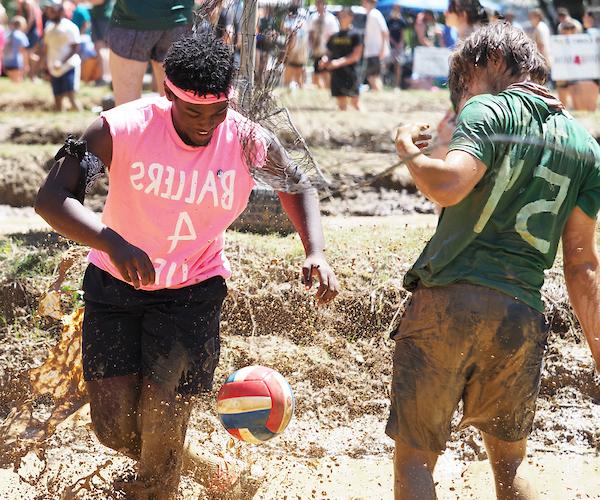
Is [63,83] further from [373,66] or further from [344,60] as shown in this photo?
[373,66]

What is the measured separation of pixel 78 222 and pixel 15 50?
16.2m

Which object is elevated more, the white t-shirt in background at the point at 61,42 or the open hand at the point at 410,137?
the open hand at the point at 410,137

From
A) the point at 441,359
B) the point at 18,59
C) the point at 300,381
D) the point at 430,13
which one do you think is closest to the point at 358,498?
the point at 300,381

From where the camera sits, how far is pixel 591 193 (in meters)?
3.72

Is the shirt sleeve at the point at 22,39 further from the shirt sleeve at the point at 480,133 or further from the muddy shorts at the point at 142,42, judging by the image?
the shirt sleeve at the point at 480,133

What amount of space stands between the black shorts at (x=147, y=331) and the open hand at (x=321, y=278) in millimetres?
414

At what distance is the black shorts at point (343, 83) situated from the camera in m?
12.8

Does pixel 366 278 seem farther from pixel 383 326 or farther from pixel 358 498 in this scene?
pixel 358 498

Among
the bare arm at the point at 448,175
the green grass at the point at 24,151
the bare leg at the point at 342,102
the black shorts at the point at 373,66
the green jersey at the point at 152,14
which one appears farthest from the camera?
the black shorts at the point at 373,66

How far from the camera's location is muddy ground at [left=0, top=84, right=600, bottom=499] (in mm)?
5523

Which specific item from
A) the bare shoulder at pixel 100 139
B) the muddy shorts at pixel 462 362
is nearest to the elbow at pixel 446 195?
the muddy shorts at pixel 462 362

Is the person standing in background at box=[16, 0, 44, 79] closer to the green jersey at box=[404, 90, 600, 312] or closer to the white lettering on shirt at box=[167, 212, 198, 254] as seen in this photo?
the white lettering on shirt at box=[167, 212, 198, 254]

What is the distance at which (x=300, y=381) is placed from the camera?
20.3 ft

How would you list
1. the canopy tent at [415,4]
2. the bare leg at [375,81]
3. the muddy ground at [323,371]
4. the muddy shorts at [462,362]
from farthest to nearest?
the canopy tent at [415,4]
the bare leg at [375,81]
the muddy ground at [323,371]
the muddy shorts at [462,362]
